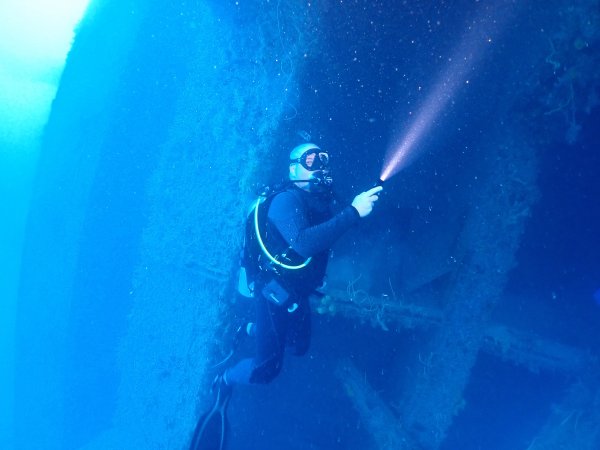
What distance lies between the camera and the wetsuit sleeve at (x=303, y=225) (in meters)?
2.62

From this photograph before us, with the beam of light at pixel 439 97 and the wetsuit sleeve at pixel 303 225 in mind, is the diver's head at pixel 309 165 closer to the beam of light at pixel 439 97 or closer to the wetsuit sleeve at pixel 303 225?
the wetsuit sleeve at pixel 303 225

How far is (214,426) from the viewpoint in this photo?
3227 millimetres

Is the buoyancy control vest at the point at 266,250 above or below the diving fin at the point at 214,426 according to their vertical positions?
above

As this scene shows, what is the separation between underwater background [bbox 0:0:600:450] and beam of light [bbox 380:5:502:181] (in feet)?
0.06

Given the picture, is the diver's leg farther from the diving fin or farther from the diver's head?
the diver's head

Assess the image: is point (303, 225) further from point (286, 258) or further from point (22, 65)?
point (22, 65)

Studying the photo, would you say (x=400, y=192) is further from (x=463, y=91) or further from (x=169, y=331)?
(x=169, y=331)

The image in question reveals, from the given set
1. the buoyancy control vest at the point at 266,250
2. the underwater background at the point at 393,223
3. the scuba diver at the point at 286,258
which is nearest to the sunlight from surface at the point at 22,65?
the underwater background at the point at 393,223

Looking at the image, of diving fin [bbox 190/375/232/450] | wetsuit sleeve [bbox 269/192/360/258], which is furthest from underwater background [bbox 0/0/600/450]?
wetsuit sleeve [bbox 269/192/360/258]

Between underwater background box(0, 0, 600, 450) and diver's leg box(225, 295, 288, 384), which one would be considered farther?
diver's leg box(225, 295, 288, 384)

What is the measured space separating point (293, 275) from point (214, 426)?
160 centimetres

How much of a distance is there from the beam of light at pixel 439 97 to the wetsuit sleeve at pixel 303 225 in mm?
575

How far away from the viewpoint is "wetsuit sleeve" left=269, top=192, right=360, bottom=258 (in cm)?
262

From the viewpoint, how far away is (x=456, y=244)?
318 centimetres
